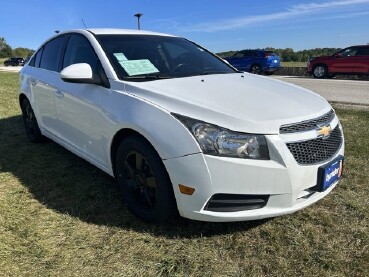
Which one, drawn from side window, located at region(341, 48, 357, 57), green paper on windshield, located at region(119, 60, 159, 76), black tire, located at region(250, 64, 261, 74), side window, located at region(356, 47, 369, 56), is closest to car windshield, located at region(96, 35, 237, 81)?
green paper on windshield, located at region(119, 60, 159, 76)

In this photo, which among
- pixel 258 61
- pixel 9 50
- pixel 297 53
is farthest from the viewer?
pixel 9 50

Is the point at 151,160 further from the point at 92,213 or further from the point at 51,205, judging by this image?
the point at 51,205

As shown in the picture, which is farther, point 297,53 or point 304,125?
point 297,53

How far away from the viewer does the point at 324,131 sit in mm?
2623

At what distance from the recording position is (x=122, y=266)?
7.79 ft

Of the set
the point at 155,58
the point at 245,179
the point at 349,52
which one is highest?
the point at 155,58

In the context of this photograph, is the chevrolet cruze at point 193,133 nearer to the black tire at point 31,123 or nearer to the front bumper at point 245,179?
the front bumper at point 245,179

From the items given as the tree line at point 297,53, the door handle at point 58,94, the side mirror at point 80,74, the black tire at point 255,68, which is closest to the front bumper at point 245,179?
the side mirror at point 80,74

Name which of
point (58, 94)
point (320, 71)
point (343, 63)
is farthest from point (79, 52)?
point (320, 71)

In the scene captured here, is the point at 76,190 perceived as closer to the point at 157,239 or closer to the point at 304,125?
the point at 157,239

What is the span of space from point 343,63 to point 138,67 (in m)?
16.8

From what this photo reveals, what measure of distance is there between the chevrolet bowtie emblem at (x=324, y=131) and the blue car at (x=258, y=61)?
18322 mm

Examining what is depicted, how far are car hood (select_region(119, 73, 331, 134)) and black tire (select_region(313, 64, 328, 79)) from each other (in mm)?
16778

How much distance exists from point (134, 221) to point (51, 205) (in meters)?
0.84
